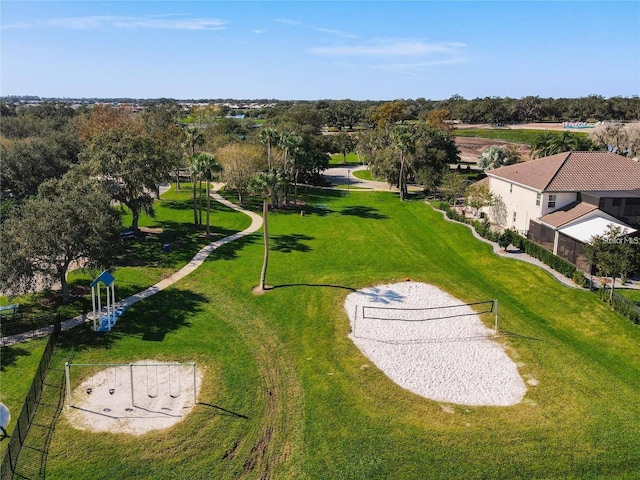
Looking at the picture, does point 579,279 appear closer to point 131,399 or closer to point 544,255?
point 544,255

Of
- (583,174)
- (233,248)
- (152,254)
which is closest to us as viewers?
(152,254)

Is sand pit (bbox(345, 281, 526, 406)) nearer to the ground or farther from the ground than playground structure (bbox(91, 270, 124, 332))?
nearer to the ground

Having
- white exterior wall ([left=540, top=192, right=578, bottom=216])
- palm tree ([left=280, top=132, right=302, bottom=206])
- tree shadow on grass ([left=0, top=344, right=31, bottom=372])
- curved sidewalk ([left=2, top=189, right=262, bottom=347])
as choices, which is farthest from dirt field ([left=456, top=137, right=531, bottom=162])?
tree shadow on grass ([left=0, top=344, right=31, bottom=372])

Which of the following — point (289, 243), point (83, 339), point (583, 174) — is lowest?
point (83, 339)

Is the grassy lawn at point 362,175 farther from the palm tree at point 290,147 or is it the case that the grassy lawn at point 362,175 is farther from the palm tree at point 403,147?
the palm tree at point 290,147

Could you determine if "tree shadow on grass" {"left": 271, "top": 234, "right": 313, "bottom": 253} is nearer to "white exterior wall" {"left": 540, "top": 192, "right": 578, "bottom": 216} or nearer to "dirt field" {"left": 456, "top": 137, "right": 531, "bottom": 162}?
"white exterior wall" {"left": 540, "top": 192, "right": 578, "bottom": 216}

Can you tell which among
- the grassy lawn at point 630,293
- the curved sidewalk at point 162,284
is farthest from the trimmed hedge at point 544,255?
the curved sidewalk at point 162,284

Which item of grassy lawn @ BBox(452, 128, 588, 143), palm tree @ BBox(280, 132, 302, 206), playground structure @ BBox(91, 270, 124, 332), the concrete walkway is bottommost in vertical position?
playground structure @ BBox(91, 270, 124, 332)

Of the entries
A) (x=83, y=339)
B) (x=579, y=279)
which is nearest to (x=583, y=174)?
(x=579, y=279)
